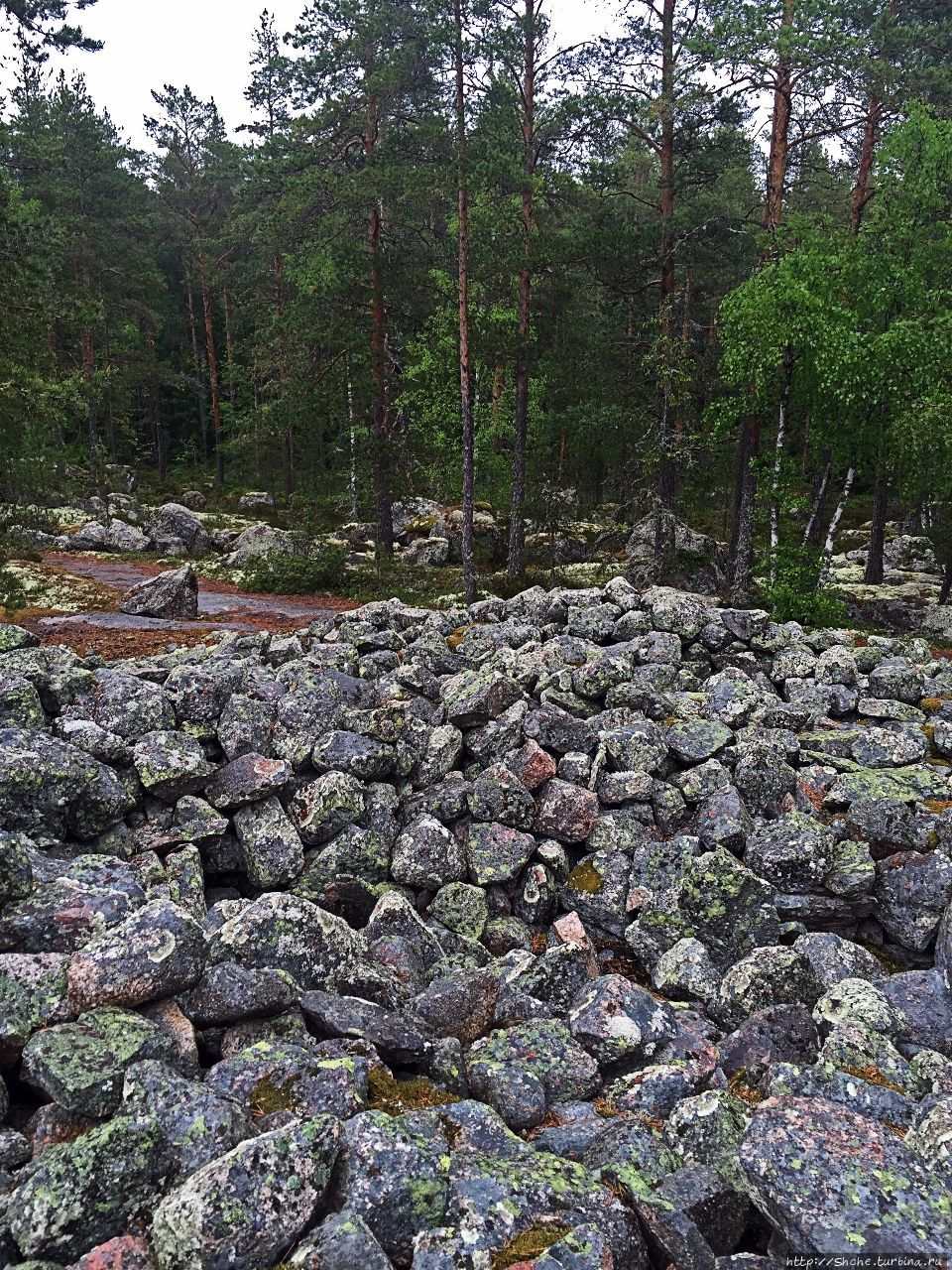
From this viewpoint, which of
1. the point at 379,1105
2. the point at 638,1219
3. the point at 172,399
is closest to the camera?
the point at 638,1219

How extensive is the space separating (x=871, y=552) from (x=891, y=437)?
10.2 metres

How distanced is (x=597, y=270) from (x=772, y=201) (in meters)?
6.26

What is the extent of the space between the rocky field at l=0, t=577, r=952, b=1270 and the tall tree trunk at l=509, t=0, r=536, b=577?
49.6ft

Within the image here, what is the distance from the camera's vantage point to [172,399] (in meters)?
62.7

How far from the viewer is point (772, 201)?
20.9 meters

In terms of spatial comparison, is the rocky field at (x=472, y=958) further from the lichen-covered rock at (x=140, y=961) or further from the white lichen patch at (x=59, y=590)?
the white lichen patch at (x=59, y=590)

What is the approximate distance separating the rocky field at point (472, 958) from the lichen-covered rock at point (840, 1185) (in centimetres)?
1

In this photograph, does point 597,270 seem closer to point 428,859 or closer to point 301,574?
point 301,574

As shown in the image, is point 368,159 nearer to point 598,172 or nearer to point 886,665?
point 598,172

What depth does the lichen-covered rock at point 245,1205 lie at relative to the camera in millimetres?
3363

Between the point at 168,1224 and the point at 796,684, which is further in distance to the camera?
the point at 796,684

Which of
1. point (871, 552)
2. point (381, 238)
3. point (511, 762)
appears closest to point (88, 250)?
point (381, 238)

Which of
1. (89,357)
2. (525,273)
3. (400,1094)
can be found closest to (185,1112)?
(400,1094)

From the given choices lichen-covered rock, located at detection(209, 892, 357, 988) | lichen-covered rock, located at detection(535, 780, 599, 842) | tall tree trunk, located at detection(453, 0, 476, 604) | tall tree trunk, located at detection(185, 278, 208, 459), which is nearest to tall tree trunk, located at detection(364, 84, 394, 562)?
tall tree trunk, located at detection(453, 0, 476, 604)
